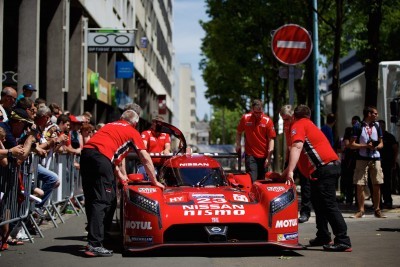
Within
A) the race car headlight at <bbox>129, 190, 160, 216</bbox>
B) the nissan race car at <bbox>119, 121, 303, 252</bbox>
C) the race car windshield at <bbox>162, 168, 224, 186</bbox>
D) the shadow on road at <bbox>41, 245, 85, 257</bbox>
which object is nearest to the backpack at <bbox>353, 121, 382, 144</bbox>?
the race car windshield at <bbox>162, 168, 224, 186</bbox>

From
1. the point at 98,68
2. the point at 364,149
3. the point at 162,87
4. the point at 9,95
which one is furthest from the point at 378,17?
the point at 162,87

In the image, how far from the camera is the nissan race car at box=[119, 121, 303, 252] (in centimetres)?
945

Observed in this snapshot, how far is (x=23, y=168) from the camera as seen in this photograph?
10789 mm

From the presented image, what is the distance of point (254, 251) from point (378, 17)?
406 inches

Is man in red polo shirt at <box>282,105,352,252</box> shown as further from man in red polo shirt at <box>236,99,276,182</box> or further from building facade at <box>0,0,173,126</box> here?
building facade at <box>0,0,173,126</box>

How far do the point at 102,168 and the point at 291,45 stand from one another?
5.87m

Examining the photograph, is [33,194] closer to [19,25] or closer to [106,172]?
[106,172]

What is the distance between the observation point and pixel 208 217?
947 cm

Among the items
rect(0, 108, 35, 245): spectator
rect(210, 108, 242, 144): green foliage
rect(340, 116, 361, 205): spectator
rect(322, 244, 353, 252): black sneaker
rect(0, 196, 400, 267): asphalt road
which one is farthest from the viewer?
rect(210, 108, 242, 144): green foliage

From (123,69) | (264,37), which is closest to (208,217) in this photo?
(264,37)

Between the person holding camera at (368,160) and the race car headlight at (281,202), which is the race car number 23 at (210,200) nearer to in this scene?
the race car headlight at (281,202)

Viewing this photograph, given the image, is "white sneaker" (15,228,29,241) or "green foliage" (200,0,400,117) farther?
"green foliage" (200,0,400,117)

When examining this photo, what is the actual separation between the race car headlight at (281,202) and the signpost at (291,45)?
4681 millimetres

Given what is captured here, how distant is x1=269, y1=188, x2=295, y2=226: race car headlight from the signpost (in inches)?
184
